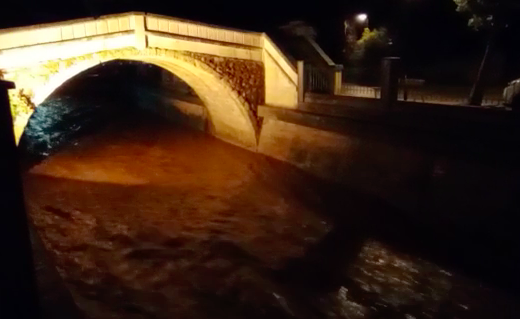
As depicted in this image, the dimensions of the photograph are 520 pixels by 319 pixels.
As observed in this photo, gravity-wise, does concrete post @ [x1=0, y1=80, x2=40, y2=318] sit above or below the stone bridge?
below

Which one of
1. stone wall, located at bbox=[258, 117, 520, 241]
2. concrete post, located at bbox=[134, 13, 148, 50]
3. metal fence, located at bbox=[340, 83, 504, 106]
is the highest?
concrete post, located at bbox=[134, 13, 148, 50]

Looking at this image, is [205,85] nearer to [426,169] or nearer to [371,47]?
[371,47]

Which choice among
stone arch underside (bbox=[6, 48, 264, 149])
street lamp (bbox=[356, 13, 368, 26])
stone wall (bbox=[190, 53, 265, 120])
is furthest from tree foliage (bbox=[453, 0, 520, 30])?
street lamp (bbox=[356, 13, 368, 26])

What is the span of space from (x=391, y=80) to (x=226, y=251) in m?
4.96

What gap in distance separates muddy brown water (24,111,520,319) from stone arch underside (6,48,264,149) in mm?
1816

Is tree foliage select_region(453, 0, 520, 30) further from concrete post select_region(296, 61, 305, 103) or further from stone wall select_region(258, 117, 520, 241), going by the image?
concrete post select_region(296, 61, 305, 103)

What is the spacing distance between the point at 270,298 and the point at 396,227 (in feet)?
10.7

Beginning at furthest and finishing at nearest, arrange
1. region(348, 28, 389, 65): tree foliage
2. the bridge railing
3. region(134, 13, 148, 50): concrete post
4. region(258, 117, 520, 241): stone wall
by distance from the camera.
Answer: region(348, 28, 389, 65): tree foliage → the bridge railing → region(134, 13, 148, 50): concrete post → region(258, 117, 520, 241): stone wall

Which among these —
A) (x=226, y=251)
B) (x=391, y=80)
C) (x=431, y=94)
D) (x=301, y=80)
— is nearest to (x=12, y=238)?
(x=226, y=251)

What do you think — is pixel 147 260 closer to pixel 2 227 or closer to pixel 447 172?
pixel 2 227

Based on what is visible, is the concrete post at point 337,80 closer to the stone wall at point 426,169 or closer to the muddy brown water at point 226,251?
the stone wall at point 426,169

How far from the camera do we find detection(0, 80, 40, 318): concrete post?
268cm

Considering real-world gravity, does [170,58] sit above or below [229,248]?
A: above

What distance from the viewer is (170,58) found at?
38.0 feet
